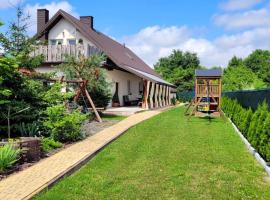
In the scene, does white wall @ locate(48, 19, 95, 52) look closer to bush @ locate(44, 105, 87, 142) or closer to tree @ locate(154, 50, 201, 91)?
bush @ locate(44, 105, 87, 142)

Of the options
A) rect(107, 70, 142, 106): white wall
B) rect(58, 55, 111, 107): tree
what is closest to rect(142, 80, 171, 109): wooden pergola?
rect(107, 70, 142, 106): white wall

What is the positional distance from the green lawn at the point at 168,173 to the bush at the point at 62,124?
1.22m

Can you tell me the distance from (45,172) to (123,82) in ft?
76.6

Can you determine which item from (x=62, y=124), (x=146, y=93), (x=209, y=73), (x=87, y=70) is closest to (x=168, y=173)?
(x=62, y=124)

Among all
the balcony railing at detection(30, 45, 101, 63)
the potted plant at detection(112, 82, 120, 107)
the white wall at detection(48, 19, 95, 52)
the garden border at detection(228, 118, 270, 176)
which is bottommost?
the garden border at detection(228, 118, 270, 176)

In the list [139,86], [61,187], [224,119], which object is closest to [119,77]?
[139,86]

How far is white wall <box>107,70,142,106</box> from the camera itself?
26744 mm

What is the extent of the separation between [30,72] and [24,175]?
6.40m

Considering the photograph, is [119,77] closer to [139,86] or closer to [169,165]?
[139,86]

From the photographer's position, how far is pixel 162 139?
1173 centimetres

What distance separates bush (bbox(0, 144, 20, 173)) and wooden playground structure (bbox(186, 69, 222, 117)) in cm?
1329

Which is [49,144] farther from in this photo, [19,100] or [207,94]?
[207,94]

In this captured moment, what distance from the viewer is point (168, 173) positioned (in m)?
7.11

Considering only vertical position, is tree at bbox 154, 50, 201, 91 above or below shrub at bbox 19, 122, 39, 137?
above
